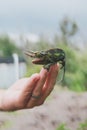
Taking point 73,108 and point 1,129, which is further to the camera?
point 73,108

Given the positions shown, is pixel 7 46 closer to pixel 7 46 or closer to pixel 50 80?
pixel 7 46

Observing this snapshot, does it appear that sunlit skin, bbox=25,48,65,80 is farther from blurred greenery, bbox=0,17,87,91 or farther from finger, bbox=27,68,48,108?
blurred greenery, bbox=0,17,87,91

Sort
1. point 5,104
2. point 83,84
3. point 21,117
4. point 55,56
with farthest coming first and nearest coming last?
1. point 83,84
2. point 21,117
3. point 5,104
4. point 55,56

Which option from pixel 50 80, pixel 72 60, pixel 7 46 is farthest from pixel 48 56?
pixel 7 46

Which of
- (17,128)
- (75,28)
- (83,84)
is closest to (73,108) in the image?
(17,128)

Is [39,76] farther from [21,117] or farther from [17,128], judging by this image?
[21,117]

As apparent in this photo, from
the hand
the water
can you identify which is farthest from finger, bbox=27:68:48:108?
the water
